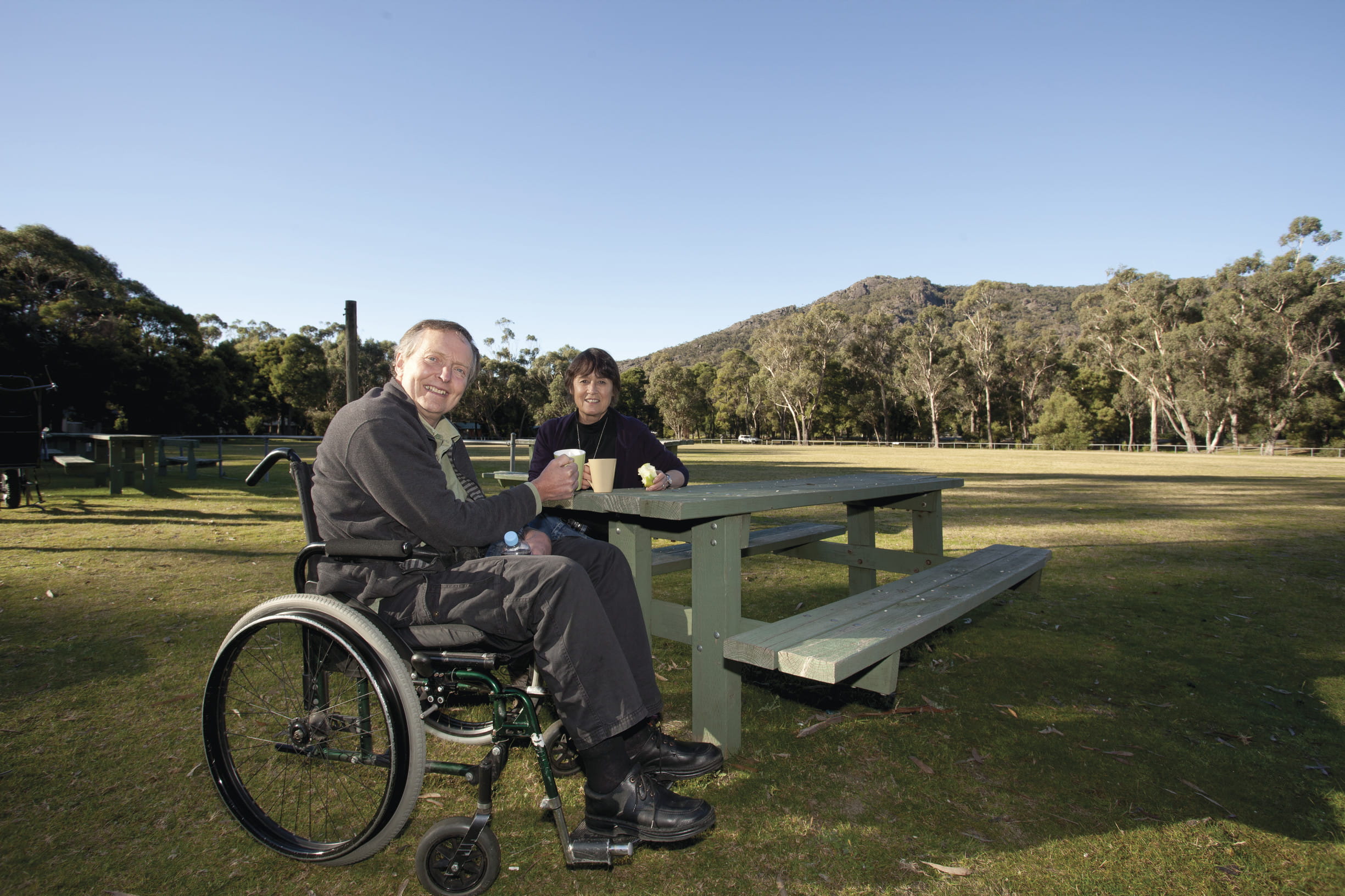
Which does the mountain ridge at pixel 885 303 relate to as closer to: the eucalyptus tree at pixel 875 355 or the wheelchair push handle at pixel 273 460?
the eucalyptus tree at pixel 875 355

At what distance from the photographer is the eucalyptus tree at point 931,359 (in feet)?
183

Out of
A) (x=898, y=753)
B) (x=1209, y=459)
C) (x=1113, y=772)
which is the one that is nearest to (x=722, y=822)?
(x=898, y=753)

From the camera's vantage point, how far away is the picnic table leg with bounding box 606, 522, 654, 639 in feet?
8.60

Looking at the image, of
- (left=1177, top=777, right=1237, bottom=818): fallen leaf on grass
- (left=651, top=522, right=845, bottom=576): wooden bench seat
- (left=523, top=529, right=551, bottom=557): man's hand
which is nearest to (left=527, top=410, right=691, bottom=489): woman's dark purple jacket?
(left=651, top=522, right=845, bottom=576): wooden bench seat

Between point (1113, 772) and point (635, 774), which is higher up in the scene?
point (635, 774)

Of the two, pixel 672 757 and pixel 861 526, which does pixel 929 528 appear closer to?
pixel 861 526

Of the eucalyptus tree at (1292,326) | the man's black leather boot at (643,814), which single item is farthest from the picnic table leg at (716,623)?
the eucalyptus tree at (1292,326)

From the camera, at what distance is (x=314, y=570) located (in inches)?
87.1

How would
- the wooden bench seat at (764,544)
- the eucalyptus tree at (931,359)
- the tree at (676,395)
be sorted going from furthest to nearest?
the tree at (676,395)
the eucalyptus tree at (931,359)
the wooden bench seat at (764,544)

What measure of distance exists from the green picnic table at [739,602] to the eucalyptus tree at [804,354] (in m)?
56.0

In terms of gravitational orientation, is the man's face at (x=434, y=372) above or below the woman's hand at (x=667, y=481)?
above

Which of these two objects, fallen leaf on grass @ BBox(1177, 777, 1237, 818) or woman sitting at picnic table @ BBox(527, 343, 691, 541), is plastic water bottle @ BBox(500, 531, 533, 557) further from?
fallen leaf on grass @ BBox(1177, 777, 1237, 818)

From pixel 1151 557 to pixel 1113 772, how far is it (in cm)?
481

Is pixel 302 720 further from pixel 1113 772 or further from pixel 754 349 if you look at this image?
pixel 754 349
